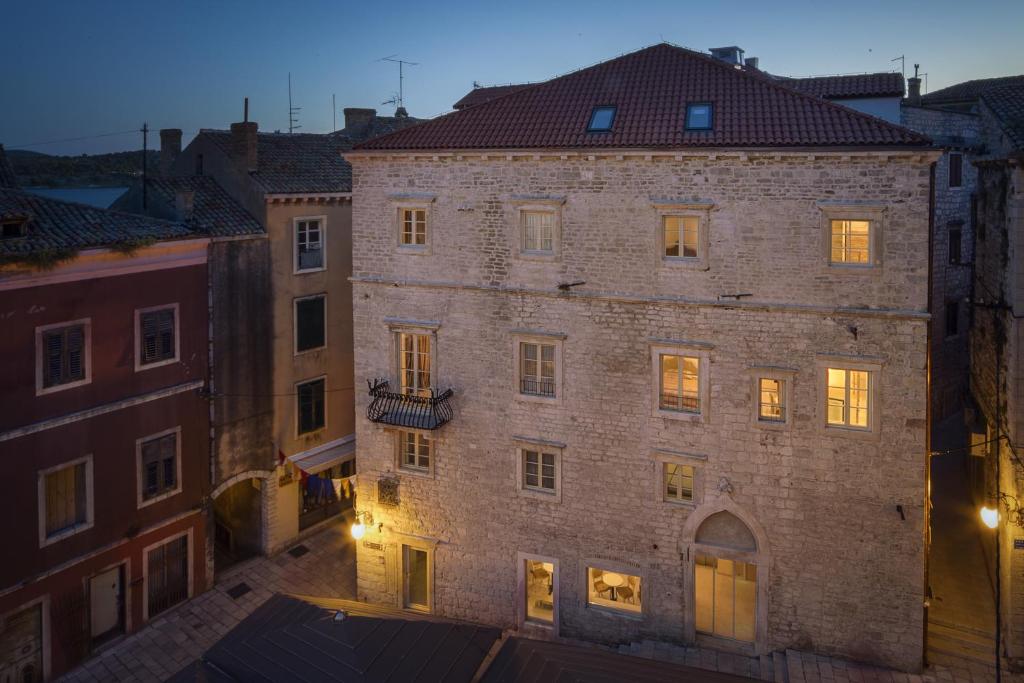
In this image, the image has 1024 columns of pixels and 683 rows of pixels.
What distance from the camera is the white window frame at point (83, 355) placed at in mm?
18812

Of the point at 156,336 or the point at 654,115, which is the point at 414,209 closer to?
the point at 654,115

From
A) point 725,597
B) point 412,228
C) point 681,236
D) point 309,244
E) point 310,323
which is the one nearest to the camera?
point 681,236

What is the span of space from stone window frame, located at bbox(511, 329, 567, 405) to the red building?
971 centimetres

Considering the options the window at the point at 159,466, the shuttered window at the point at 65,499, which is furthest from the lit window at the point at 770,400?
the shuttered window at the point at 65,499

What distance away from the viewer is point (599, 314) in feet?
64.1

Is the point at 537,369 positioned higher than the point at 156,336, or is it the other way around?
the point at 156,336

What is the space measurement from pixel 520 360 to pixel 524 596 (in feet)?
20.9

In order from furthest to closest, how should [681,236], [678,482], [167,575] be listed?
[167,575], [678,482], [681,236]

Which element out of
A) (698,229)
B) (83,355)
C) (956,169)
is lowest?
(83,355)

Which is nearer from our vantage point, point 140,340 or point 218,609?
point 140,340

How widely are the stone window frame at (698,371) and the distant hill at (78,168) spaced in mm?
26745

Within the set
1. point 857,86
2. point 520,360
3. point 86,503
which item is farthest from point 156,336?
point 857,86

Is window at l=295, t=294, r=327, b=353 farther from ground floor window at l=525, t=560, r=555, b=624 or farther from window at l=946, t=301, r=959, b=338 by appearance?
window at l=946, t=301, r=959, b=338

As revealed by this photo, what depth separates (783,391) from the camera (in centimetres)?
1816
